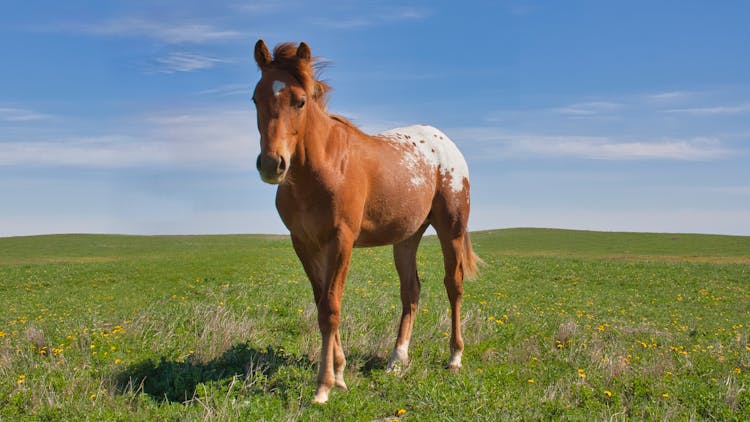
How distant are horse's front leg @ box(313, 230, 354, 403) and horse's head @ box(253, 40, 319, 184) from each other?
0.92m

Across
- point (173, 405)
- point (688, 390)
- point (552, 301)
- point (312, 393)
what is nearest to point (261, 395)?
point (312, 393)

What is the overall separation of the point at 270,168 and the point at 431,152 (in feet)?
9.77

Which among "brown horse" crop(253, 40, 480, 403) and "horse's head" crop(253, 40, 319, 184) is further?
"brown horse" crop(253, 40, 480, 403)

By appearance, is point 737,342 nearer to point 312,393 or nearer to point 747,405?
point 747,405

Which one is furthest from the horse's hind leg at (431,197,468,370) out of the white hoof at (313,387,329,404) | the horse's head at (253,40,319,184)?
the horse's head at (253,40,319,184)

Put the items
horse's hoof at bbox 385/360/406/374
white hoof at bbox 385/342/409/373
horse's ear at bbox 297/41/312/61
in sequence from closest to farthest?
horse's ear at bbox 297/41/312/61 < horse's hoof at bbox 385/360/406/374 < white hoof at bbox 385/342/409/373

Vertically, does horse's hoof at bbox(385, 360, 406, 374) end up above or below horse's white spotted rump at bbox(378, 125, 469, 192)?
below

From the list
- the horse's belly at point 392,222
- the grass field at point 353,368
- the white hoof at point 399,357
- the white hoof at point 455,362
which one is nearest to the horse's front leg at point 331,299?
the grass field at point 353,368

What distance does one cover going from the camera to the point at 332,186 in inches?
205

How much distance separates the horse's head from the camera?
15.1 ft

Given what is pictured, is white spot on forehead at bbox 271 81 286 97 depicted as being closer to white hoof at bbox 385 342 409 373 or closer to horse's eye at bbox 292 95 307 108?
horse's eye at bbox 292 95 307 108

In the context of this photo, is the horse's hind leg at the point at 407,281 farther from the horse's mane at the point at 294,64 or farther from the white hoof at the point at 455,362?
the horse's mane at the point at 294,64

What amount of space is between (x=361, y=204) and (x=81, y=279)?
69.3 feet

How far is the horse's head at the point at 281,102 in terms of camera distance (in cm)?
461
